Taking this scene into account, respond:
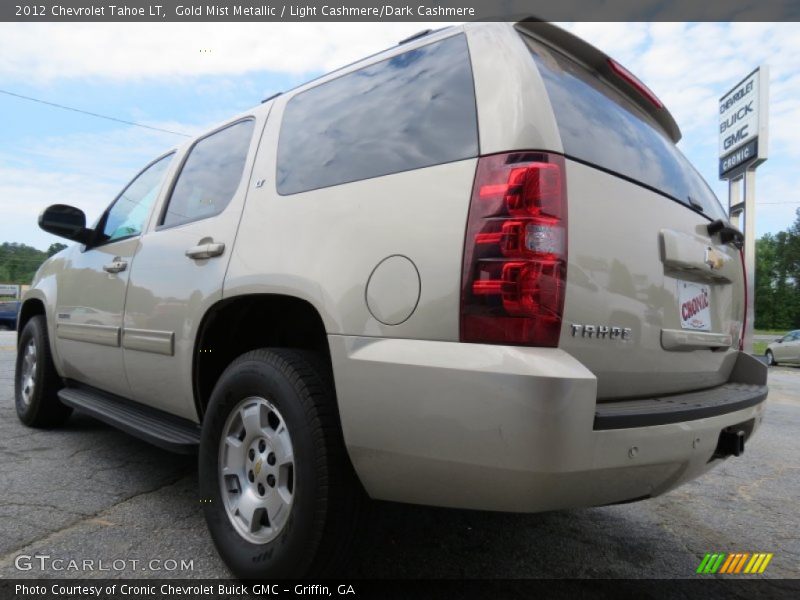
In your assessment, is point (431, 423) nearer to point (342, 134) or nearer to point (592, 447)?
point (592, 447)

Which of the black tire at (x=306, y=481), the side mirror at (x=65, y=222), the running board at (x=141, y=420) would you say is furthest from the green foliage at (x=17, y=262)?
the black tire at (x=306, y=481)

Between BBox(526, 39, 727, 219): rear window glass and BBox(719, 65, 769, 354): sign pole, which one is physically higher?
BBox(719, 65, 769, 354): sign pole

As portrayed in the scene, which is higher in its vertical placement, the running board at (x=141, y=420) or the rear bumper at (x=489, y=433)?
the rear bumper at (x=489, y=433)

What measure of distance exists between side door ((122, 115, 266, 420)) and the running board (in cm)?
7

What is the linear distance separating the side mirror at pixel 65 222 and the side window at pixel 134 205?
0.13 metres

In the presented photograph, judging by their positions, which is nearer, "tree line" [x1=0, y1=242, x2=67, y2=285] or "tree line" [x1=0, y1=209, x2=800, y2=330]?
"tree line" [x1=0, y1=209, x2=800, y2=330]

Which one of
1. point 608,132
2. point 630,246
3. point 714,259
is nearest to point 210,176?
point 608,132

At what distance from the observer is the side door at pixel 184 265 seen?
2.44 meters

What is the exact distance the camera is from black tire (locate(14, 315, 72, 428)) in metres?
4.00

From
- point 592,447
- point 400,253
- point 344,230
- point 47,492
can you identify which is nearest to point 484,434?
point 592,447

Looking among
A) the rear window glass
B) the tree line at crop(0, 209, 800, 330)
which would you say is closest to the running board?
the rear window glass

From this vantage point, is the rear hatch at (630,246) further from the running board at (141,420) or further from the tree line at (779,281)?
the tree line at (779,281)

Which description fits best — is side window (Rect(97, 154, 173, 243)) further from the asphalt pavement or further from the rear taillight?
the rear taillight

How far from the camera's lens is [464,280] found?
5.12 ft
